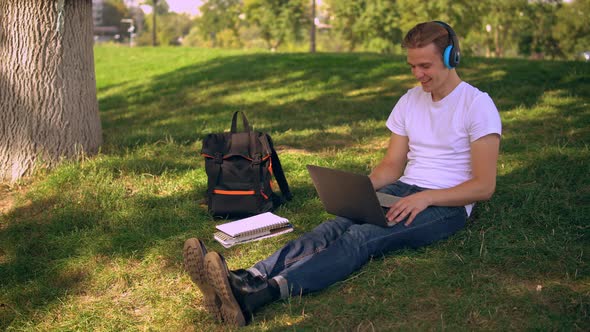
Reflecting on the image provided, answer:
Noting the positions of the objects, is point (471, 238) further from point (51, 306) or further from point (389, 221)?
point (51, 306)

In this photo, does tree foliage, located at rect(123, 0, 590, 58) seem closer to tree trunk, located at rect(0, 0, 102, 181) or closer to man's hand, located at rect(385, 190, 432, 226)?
tree trunk, located at rect(0, 0, 102, 181)

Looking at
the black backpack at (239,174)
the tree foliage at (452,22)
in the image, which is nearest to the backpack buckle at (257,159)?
the black backpack at (239,174)

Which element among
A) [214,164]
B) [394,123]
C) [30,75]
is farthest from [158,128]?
[394,123]

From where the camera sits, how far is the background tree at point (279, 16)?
179 feet

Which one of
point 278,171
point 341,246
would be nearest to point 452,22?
point 278,171

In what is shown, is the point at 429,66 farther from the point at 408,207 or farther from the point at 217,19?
the point at 217,19

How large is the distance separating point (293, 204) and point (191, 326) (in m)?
2.04

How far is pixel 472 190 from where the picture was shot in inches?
152

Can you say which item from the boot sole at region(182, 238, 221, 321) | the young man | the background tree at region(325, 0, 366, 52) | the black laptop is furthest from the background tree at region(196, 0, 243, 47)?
the boot sole at region(182, 238, 221, 321)

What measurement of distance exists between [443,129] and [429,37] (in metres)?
0.58

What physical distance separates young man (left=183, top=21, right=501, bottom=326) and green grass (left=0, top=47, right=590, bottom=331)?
124 mm

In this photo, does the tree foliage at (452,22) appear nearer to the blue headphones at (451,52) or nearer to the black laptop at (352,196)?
the blue headphones at (451,52)

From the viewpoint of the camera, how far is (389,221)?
388 cm

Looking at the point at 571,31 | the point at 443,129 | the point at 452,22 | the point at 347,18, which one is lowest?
the point at 443,129
